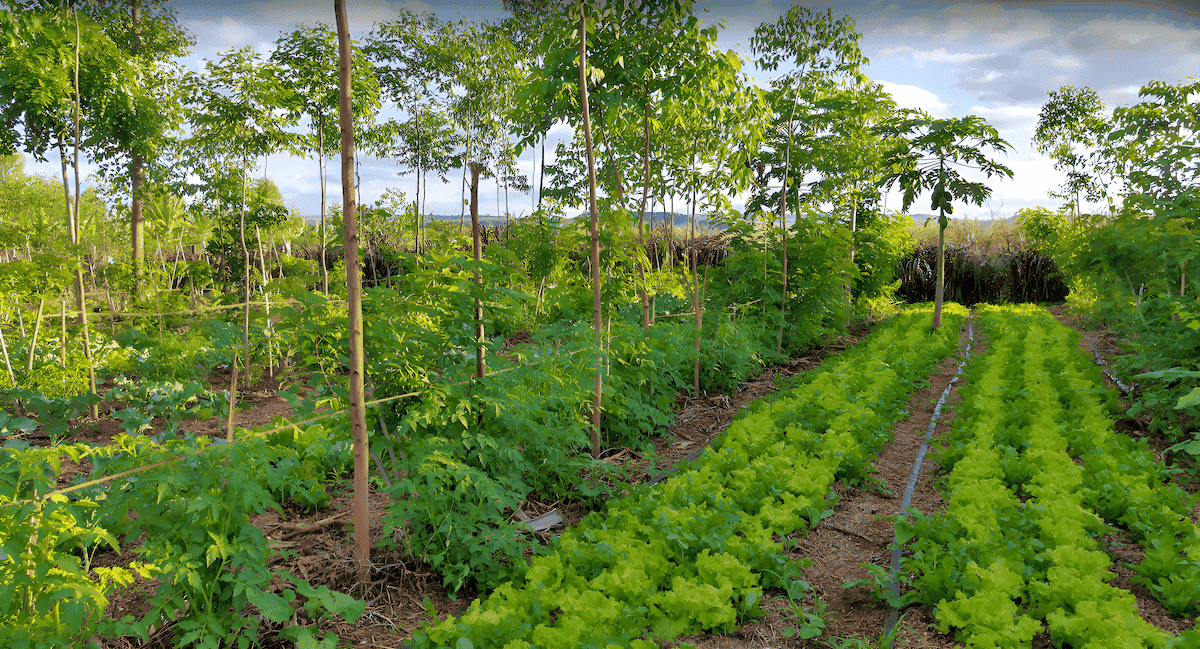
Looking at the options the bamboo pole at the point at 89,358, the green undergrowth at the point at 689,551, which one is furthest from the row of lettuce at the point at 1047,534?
the bamboo pole at the point at 89,358

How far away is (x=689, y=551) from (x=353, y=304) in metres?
2.29

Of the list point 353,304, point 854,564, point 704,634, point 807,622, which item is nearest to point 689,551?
point 704,634

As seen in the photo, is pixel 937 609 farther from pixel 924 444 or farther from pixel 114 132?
pixel 114 132

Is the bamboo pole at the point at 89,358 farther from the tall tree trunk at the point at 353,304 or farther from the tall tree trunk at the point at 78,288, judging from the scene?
the tall tree trunk at the point at 353,304

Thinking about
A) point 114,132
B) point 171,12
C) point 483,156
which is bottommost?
point 114,132

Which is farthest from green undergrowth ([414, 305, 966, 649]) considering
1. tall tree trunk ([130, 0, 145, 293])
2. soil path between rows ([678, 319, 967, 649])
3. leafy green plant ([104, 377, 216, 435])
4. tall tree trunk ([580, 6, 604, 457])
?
tall tree trunk ([130, 0, 145, 293])

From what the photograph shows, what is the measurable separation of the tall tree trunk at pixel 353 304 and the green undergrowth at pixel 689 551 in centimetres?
72

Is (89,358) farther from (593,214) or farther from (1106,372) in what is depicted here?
(1106,372)

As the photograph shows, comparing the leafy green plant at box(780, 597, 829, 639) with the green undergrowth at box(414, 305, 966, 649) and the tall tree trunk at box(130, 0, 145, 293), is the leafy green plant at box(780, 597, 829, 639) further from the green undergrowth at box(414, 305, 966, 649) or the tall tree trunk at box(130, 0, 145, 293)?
the tall tree trunk at box(130, 0, 145, 293)

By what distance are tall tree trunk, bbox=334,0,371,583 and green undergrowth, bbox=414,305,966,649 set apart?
0.72 metres

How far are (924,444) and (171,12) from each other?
19799 millimetres

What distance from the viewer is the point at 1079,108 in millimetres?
17031

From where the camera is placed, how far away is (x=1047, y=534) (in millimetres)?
3430

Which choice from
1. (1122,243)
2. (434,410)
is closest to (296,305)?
(434,410)
